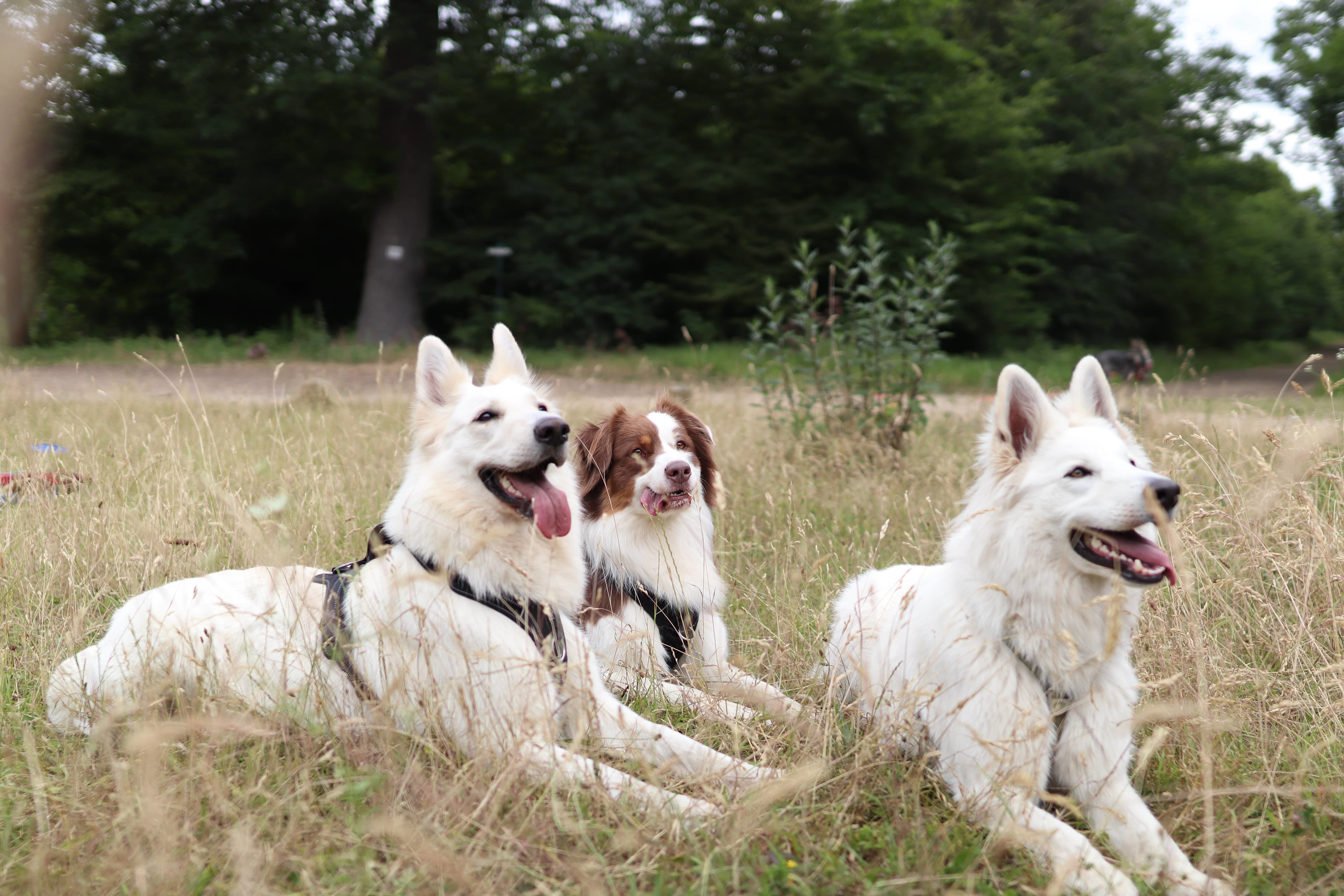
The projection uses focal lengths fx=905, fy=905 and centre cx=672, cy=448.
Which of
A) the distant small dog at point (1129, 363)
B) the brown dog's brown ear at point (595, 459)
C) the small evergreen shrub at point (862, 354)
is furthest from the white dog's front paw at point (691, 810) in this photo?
the distant small dog at point (1129, 363)

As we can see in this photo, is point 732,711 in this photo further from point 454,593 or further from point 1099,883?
point 1099,883

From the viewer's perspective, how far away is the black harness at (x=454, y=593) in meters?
2.89

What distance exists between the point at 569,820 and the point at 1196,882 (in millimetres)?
1648

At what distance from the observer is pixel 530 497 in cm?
301

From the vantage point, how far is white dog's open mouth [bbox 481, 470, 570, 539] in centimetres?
300

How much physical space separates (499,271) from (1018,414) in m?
18.1

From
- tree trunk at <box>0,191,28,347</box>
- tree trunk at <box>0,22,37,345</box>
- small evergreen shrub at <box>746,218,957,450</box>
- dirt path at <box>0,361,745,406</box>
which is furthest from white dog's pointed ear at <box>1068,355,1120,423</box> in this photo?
tree trunk at <box>0,191,28,347</box>

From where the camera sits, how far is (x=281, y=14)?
16922mm

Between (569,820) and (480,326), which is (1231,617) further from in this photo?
(480,326)

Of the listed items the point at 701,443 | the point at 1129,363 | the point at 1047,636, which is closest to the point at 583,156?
the point at 1129,363

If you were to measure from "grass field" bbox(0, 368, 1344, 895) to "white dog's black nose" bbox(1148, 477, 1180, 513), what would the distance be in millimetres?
496

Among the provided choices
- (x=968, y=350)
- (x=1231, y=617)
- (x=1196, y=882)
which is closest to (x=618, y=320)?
(x=968, y=350)

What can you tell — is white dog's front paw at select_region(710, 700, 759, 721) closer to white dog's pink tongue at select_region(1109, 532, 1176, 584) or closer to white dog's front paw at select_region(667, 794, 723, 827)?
white dog's front paw at select_region(667, 794, 723, 827)

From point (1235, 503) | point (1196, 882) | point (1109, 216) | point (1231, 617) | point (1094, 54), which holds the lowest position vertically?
point (1196, 882)
